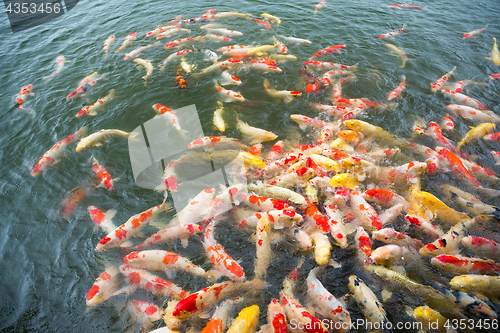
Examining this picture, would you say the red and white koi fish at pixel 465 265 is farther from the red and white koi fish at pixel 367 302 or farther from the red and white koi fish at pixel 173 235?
the red and white koi fish at pixel 173 235

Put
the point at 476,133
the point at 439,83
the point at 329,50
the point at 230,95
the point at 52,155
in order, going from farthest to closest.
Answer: the point at 329,50 → the point at 439,83 → the point at 230,95 → the point at 52,155 → the point at 476,133

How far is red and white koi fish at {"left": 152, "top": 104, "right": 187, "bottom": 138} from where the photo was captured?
682 centimetres

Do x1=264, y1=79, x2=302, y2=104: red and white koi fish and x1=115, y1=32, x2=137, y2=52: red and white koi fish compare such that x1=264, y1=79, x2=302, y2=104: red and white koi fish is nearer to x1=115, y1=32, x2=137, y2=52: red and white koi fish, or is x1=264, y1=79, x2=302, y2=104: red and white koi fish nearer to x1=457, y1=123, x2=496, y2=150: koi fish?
x1=457, y1=123, x2=496, y2=150: koi fish

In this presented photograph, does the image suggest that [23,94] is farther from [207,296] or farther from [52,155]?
[207,296]

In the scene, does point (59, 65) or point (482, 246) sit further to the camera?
point (59, 65)

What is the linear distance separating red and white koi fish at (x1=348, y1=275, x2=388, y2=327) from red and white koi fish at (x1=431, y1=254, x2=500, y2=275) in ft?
3.87

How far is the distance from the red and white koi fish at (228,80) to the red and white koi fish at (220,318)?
6.22 m

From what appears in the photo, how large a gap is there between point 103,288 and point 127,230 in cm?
97

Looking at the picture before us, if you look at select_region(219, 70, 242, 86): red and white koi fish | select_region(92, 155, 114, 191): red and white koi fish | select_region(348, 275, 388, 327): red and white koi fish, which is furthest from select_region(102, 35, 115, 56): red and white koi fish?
select_region(348, 275, 388, 327): red and white koi fish

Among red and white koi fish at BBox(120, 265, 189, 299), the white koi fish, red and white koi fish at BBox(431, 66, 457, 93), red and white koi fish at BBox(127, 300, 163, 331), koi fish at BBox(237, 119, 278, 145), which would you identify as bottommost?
red and white koi fish at BBox(127, 300, 163, 331)

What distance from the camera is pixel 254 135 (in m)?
6.48

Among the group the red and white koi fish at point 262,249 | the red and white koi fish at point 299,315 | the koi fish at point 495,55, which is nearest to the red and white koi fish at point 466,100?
the koi fish at point 495,55

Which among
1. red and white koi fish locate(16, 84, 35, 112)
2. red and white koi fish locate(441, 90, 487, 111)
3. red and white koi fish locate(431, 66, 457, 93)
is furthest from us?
red and white koi fish locate(16, 84, 35, 112)

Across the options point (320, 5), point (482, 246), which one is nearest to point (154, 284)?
point (482, 246)
